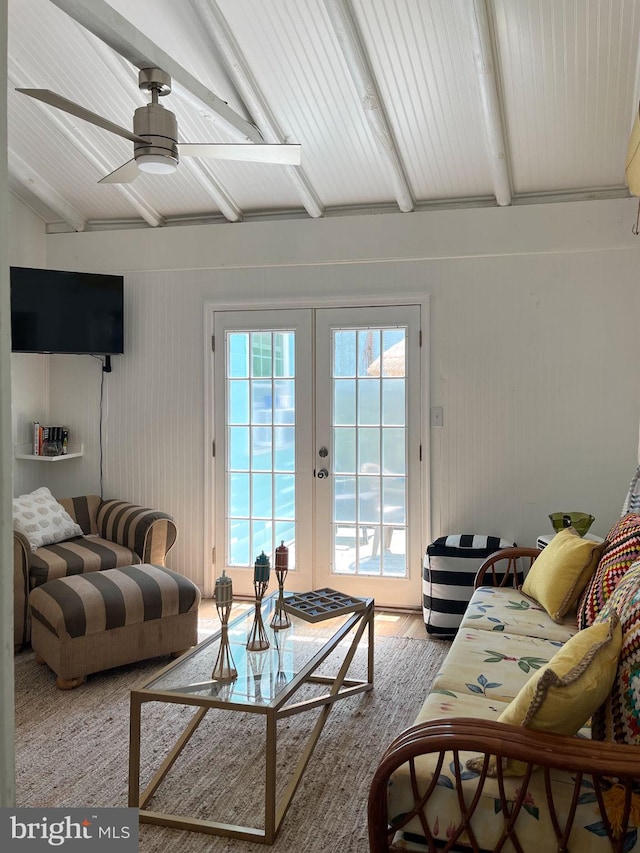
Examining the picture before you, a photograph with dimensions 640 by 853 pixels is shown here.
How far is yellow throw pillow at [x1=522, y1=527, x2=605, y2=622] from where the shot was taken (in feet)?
9.64

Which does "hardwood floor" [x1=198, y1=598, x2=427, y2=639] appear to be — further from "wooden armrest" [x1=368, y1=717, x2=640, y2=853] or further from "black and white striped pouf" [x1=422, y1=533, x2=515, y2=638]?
"wooden armrest" [x1=368, y1=717, x2=640, y2=853]

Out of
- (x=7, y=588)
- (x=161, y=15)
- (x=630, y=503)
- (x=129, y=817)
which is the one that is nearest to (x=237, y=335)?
(x=161, y=15)

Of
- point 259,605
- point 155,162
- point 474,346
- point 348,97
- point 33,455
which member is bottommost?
point 259,605

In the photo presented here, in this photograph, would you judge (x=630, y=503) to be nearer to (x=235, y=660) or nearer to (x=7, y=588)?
(x=235, y=660)

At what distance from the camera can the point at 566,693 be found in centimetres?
169

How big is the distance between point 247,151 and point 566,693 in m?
2.24

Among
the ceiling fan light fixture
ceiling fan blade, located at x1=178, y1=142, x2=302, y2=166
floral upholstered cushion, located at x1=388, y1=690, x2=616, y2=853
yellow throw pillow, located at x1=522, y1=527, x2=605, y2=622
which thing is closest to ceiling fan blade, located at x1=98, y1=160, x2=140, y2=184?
ceiling fan blade, located at x1=178, y1=142, x2=302, y2=166

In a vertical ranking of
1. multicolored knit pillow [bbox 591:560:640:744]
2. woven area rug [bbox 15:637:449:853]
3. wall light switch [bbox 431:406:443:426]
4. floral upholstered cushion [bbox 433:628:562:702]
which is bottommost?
woven area rug [bbox 15:637:449:853]

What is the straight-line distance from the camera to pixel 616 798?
166cm

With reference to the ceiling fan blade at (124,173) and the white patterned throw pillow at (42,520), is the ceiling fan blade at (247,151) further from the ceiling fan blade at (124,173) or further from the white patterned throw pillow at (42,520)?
the white patterned throw pillow at (42,520)

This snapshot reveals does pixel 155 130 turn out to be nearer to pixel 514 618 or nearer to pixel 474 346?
pixel 514 618

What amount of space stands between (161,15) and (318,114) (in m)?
0.95

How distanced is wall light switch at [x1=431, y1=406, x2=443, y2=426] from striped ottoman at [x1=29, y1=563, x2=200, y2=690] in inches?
71.2

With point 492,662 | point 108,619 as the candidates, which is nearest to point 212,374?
point 108,619
